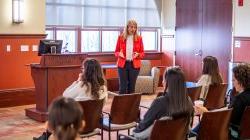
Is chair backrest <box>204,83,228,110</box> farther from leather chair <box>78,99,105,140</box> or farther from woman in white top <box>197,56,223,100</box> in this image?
leather chair <box>78,99,105,140</box>

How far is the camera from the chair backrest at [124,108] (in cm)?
435

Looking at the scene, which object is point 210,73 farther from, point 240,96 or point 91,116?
point 91,116

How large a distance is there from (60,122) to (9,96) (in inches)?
241

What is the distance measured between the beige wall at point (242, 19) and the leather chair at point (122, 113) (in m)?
4.86

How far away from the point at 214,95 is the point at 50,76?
2676 mm

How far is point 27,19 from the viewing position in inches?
320

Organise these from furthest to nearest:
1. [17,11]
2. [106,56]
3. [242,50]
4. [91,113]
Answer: [106,56], [242,50], [17,11], [91,113]

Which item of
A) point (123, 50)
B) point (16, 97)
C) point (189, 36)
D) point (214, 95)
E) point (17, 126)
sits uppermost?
point (189, 36)

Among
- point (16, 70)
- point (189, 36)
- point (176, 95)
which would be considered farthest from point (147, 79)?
point (176, 95)

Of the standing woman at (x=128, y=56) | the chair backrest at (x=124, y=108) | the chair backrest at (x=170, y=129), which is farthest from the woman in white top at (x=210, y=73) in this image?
the chair backrest at (x=170, y=129)

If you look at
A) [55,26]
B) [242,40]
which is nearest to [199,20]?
[242,40]

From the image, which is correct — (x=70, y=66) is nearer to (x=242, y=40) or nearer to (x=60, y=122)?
(x=242, y=40)

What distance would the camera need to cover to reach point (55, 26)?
9.09 metres

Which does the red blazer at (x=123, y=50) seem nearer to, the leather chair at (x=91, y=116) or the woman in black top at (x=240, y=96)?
the leather chair at (x=91, y=116)
